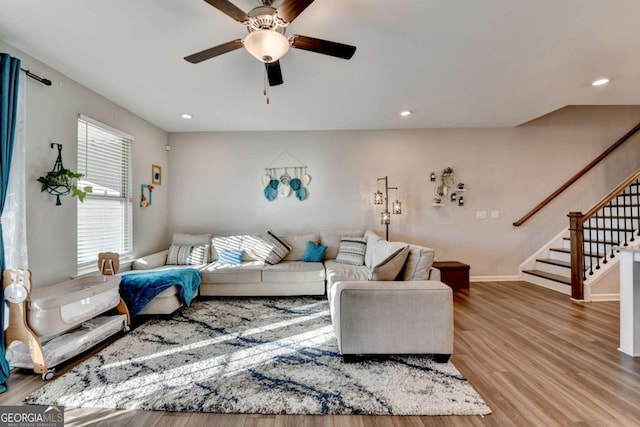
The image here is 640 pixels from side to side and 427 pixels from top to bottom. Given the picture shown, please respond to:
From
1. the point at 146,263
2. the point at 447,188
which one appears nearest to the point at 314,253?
the point at 146,263

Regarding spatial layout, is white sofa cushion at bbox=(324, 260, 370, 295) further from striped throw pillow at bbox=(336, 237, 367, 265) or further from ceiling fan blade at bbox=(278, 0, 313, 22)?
ceiling fan blade at bbox=(278, 0, 313, 22)

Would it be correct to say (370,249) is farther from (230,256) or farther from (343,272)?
(230,256)

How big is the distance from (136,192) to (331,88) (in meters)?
3.12

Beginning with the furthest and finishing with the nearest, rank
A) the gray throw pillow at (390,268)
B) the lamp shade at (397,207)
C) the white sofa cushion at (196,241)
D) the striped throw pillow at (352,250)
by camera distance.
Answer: the lamp shade at (397,207), the white sofa cushion at (196,241), the striped throw pillow at (352,250), the gray throw pillow at (390,268)

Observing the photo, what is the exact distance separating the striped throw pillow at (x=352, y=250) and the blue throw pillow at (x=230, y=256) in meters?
1.48

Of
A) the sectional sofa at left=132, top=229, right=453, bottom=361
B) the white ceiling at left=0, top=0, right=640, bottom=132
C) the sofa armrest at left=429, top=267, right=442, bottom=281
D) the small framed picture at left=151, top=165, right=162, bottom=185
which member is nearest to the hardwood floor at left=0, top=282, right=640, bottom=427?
the sectional sofa at left=132, top=229, right=453, bottom=361

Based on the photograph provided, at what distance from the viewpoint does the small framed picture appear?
4.38 meters

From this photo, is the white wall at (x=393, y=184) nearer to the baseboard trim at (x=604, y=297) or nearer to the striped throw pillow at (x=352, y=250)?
the striped throw pillow at (x=352, y=250)

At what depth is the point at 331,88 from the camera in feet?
10.4

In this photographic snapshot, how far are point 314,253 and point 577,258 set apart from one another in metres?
3.56

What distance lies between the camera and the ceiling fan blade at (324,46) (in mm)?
1831

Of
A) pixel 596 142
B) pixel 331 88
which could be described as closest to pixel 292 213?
pixel 331 88

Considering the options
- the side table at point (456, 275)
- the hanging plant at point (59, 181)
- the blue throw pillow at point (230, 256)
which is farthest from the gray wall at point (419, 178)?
the hanging plant at point (59, 181)

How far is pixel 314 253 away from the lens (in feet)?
14.0
